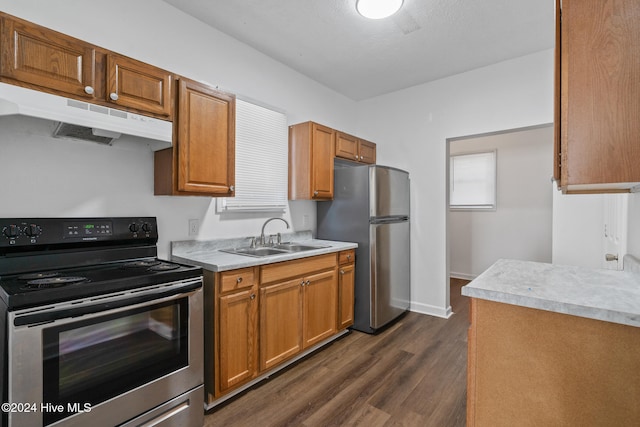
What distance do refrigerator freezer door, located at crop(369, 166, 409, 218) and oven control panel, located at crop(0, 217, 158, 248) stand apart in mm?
1943

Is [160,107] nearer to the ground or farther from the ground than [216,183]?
farther from the ground

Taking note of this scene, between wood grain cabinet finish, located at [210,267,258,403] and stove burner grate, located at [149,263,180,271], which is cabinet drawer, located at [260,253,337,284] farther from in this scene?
stove burner grate, located at [149,263,180,271]

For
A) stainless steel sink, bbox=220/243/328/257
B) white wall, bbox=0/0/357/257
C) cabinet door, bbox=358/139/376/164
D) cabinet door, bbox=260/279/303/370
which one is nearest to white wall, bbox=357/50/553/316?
cabinet door, bbox=358/139/376/164

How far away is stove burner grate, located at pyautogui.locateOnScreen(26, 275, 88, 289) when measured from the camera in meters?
1.28

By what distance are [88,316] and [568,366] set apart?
1933 mm

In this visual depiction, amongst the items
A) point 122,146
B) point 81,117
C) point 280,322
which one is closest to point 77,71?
point 81,117

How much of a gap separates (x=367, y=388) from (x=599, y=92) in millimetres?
2075

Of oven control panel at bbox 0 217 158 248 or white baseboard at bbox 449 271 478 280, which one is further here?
white baseboard at bbox 449 271 478 280

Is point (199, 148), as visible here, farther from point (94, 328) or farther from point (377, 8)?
point (377, 8)

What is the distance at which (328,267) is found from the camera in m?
2.71

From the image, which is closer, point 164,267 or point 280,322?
point 164,267

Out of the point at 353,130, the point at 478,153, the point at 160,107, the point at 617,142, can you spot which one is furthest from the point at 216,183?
the point at 478,153

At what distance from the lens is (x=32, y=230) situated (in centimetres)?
158

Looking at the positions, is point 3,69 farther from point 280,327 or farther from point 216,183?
point 280,327
